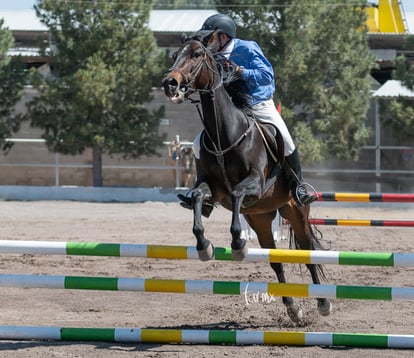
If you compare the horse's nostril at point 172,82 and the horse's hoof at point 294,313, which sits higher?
the horse's nostril at point 172,82

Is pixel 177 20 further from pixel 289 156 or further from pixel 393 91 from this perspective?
pixel 289 156

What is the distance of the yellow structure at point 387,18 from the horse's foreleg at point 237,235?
79.9 feet

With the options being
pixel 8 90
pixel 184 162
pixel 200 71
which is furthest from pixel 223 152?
pixel 8 90

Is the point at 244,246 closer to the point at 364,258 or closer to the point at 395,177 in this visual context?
the point at 364,258

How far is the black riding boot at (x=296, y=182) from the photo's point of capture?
7727mm

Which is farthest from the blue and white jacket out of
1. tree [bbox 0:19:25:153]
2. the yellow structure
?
the yellow structure

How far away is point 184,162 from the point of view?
2267cm

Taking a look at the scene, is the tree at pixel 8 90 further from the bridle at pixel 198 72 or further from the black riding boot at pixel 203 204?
the bridle at pixel 198 72

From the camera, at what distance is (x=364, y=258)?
6266 mm

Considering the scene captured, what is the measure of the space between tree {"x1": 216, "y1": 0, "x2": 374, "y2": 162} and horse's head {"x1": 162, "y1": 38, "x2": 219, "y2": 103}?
50.4ft

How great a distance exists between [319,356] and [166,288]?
123cm

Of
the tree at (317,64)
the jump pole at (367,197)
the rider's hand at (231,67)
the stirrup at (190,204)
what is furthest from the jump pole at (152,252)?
the tree at (317,64)

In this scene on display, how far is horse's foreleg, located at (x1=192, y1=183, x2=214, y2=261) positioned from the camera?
6.50 m

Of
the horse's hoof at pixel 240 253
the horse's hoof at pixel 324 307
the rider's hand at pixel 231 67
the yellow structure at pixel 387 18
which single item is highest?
the yellow structure at pixel 387 18
